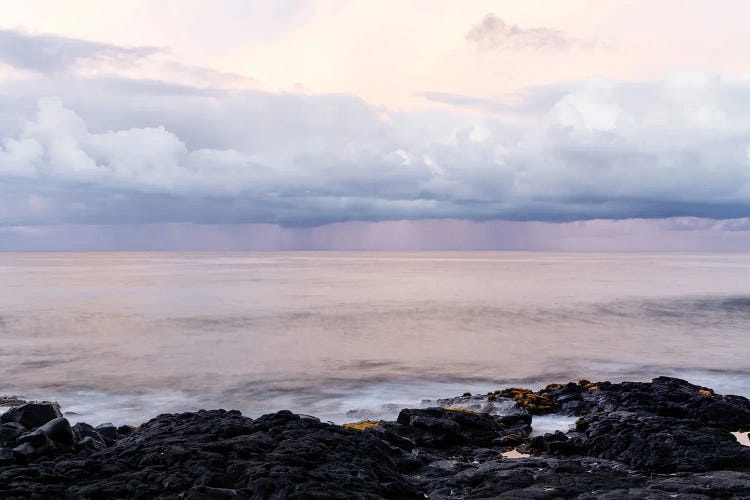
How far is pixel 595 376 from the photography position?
96.7ft

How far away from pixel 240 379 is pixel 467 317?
31.5 meters

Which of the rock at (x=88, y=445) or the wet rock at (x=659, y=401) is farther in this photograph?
the wet rock at (x=659, y=401)

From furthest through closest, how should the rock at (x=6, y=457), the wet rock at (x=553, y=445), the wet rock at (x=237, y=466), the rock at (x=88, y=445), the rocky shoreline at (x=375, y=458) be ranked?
1. the wet rock at (x=553, y=445)
2. the rock at (x=88, y=445)
3. the rock at (x=6, y=457)
4. the rocky shoreline at (x=375, y=458)
5. the wet rock at (x=237, y=466)

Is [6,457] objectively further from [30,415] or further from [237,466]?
[237,466]

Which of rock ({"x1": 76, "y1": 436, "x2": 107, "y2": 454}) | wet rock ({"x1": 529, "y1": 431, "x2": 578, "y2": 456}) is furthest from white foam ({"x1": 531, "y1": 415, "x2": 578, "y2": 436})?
rock ({"x1": 76, "y1": 436, "x2": 107, "y2": 454})

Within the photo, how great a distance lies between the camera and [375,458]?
12.5 metres

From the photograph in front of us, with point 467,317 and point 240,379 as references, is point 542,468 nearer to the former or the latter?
point 240,379

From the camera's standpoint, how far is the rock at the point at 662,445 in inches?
500

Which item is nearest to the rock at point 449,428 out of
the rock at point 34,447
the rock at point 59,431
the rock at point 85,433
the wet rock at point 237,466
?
the wet rock at point 237,466

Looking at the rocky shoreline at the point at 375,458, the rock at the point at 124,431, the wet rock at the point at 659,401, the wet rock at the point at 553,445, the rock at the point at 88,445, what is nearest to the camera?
the rocky shoreline at the point at 375,458

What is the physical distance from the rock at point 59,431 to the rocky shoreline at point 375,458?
2 centimetres

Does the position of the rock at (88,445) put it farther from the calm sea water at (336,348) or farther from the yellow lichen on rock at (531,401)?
the yellow lichen on rock at (531,401)

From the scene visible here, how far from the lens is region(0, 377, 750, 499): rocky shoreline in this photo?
10461mm

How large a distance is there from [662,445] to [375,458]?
6179 mm
